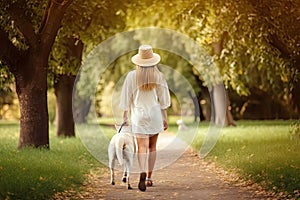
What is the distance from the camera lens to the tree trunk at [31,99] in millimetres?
19312

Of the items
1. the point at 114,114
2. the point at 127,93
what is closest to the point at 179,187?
the point at 127,93

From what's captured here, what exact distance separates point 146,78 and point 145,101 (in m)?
0.43

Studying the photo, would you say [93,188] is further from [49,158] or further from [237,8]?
[237,8]

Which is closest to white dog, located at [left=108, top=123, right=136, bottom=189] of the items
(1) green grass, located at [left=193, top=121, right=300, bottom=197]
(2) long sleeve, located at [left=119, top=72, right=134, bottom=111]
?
(2) long sleeve, located at [left=119, top=72, right=134, bottom=111]

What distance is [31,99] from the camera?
19297 mm

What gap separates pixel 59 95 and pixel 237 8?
932 centimetres

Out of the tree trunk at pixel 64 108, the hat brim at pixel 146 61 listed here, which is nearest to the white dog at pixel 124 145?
the hat brim at pixel 146 61

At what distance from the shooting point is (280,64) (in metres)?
23.3

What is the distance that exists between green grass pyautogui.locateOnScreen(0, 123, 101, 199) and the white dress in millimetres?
1686

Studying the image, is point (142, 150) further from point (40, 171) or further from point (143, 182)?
point (40, 171)

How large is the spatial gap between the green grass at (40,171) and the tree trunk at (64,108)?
26.7 ft

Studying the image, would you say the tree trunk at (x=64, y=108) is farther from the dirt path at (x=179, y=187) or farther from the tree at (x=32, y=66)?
the dirt path at (x=179, y=187)

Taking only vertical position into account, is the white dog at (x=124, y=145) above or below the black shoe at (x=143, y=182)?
above

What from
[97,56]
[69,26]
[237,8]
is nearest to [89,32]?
[69,26]
